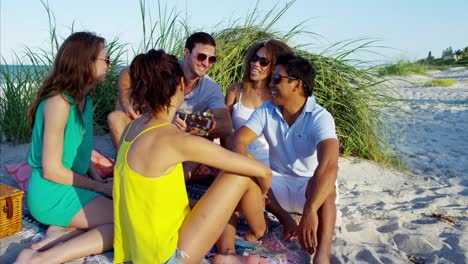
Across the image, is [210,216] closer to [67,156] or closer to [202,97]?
[67,156]

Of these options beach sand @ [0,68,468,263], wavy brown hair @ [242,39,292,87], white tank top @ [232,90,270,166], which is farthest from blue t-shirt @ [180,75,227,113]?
beach sand @ [0,68,468,263]

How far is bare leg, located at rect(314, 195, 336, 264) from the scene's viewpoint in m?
2.56

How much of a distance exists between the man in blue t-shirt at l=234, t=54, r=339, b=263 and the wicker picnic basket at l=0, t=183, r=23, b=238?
1387 millimetres

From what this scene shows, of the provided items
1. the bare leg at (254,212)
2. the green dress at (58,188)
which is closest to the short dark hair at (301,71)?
the bare leg at (254,212)

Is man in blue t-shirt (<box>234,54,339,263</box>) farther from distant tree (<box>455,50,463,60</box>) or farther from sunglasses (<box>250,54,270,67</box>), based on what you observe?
distant tree (<box>455,50,463,60</box>)

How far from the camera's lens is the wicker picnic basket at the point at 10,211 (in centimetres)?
282

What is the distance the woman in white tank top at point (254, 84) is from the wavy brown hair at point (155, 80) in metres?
1.58

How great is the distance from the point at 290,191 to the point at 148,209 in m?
1.18

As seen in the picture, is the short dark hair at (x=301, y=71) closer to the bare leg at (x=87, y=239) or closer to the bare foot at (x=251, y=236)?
the bare foot at (x=251, y=236)

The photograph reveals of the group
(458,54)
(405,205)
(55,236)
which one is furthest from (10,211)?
(458,54)

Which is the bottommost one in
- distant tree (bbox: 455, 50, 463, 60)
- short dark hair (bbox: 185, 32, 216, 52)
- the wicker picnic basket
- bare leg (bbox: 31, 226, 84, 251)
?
bare leg (bbox: 31, 226, 84, 251)

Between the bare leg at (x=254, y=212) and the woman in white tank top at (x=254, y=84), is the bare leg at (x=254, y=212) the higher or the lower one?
the lower one

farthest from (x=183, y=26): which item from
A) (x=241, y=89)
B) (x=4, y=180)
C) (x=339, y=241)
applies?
(x=339, y=241)

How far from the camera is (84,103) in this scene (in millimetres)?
2973
